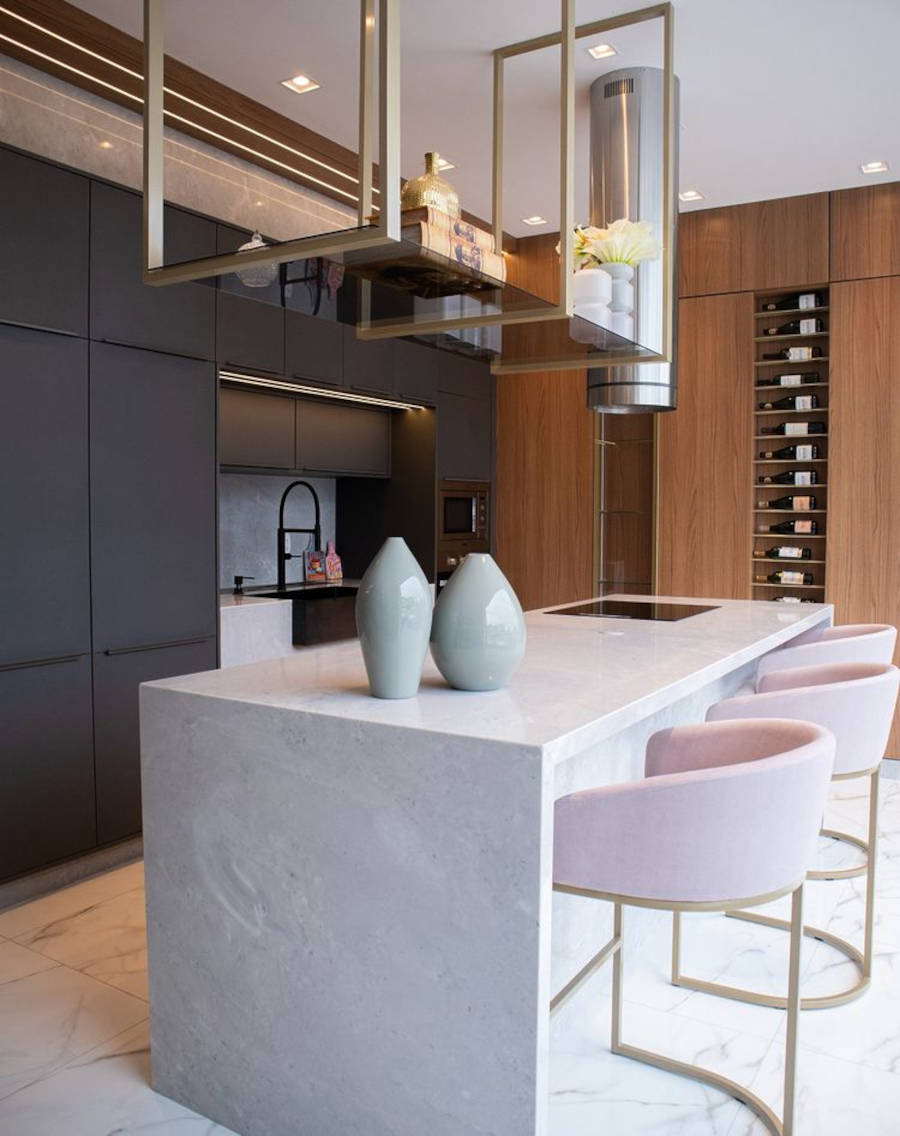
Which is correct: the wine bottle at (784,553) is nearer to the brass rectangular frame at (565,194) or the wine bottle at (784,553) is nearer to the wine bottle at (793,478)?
the wine bottle at (793,478)

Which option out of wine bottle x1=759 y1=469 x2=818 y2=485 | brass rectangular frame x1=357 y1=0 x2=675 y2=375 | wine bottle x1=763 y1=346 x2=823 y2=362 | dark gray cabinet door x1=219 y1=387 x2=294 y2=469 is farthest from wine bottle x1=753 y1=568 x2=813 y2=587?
dark gray cabinet door x1=219 y1=387 x2=294 y2=469

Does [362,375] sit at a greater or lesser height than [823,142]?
lesser

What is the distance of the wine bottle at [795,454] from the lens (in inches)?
197

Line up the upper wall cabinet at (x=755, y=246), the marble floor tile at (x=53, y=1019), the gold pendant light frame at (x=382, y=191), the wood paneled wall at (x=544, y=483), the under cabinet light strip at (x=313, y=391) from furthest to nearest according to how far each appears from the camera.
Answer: the wood paneled wall at (x=544, y=483), the upper wall cabinet at (x=755, y=246), the under cabinet light strip at (x=313, y=391), the marble floor tile at (x=53, y=1019), the gold pendant light frame at (x=382, y=191)

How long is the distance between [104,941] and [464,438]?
11.2 feet

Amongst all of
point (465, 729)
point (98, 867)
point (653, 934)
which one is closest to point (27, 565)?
point (98, 867)

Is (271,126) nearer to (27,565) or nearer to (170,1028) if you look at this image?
(27,565)

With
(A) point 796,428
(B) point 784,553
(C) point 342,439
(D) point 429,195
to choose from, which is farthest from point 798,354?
(D) point 429,195

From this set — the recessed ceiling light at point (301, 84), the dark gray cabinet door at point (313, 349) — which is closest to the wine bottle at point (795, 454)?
the dark gray cabinet door at point (313, 349)

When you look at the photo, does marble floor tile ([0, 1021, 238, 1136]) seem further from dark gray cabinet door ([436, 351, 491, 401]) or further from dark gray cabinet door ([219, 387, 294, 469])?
dark gray cabinet door ([436, 351, 491, 401])

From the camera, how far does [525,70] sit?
3.37 metres

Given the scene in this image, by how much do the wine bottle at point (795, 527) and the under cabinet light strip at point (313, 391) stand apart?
1990 mm

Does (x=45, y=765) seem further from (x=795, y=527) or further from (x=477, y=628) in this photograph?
(x=795, y=527)

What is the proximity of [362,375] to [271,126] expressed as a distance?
47.5 inches
